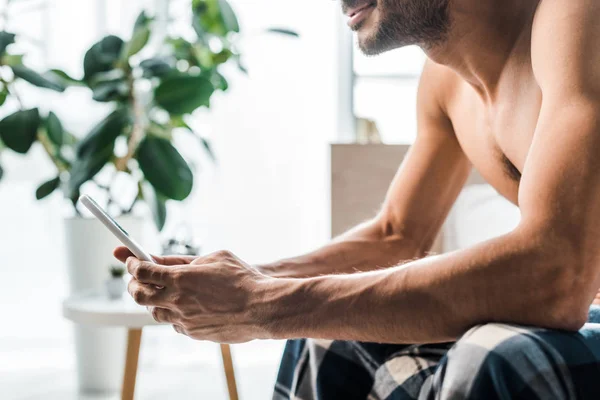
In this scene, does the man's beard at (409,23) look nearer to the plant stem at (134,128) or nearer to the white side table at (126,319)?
the white side table at (126,319)

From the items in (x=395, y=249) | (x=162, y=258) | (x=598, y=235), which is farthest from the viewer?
(x=395, y=249)

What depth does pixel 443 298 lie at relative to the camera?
69cm

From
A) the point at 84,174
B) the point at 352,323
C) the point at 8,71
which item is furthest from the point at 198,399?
the point at 352,323

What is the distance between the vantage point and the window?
9.19ft

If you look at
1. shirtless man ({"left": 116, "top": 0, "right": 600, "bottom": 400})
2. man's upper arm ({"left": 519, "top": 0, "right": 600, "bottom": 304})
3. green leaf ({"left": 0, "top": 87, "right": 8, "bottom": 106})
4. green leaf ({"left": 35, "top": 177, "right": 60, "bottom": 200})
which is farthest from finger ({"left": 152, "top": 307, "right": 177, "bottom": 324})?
green leaf ({"left": 0, "top": 87, "right": 8, "bottom": 106})

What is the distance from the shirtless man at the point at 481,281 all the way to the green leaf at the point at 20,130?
1282 millimetres

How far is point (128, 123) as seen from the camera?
2.10m

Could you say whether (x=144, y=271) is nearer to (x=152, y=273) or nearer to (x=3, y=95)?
(x=152, y=273)

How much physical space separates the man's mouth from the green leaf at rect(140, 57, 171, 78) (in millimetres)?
1212

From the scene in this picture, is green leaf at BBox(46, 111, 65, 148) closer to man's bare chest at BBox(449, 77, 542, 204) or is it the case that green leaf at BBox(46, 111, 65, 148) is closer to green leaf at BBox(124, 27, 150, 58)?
green leaf at BBox(124, 27, 150, 58)

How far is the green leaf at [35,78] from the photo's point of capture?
2.13 m

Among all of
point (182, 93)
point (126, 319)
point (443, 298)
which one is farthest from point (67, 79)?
point (443, 298)

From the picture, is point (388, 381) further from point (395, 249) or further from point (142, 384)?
point (142, 384)

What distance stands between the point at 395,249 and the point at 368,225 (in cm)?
6
